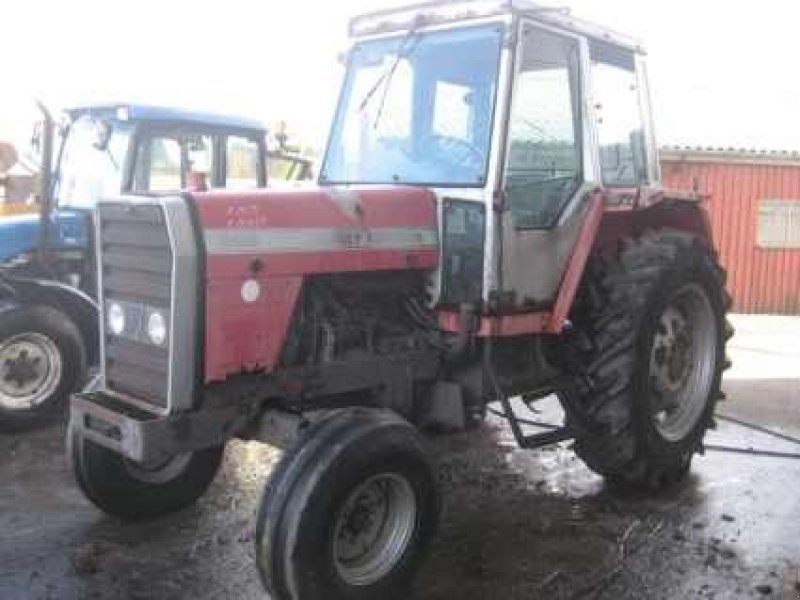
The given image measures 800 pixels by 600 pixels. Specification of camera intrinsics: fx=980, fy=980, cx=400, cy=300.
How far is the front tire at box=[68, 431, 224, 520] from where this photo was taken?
4.77 m

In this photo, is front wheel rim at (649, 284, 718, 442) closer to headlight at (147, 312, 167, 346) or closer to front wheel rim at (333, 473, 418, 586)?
front wheel rim at (333, 473, 418, 586)

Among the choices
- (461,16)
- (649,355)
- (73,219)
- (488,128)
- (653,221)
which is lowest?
(649,355)

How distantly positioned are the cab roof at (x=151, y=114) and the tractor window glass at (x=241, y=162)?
0.16m

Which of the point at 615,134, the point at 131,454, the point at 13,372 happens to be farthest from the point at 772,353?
the point at 131,454

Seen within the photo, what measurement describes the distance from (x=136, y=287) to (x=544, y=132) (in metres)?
2.14

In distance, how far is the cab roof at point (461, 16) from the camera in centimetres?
466

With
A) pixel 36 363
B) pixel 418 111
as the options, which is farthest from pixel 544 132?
pixel 36 363

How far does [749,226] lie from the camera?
1900 centimetres

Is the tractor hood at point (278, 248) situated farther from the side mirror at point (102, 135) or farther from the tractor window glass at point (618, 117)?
the side mirror at point (102, 135)

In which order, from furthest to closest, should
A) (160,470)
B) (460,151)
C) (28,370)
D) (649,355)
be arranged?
(28,370), (649,355), (160,470), (460,151)

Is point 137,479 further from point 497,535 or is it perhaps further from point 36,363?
point 36,363

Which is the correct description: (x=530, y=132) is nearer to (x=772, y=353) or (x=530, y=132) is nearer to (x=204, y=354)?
(x=204, y=354)

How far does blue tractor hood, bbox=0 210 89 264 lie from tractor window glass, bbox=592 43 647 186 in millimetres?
4223

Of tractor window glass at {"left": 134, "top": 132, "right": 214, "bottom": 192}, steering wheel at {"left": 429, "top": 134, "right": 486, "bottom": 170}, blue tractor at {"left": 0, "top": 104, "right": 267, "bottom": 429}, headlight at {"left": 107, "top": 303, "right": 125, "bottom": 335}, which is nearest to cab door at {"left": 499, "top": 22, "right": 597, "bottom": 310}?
steering wheel at {"left": 429, "top": 134, "right": 486, "bottom": 170}
